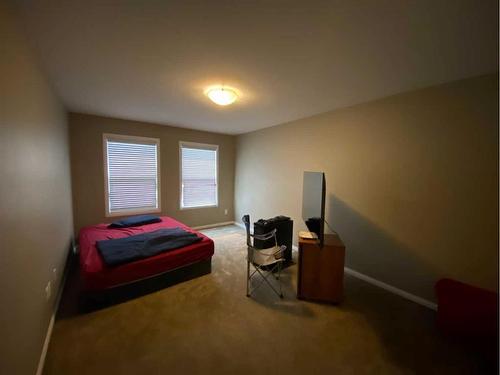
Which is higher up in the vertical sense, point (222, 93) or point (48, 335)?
point (222, 93)

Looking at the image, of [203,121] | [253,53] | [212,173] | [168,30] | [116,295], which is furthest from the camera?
[212,173]

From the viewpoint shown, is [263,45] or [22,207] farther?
[263,45]

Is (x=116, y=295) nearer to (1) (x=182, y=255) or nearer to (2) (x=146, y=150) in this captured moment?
(1) (x=182, y=255)

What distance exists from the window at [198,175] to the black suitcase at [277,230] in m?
2.29

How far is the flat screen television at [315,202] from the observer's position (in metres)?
2.16

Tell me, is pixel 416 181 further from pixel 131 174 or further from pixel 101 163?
pixel 101 163

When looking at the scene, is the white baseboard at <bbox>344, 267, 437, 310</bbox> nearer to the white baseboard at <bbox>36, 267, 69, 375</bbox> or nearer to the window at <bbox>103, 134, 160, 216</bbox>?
the white baseboard at <bbox>36, 267, 69, 375</bbox>

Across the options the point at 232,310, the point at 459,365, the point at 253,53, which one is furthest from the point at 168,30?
the point at 459,365

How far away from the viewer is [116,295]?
7.22 feet

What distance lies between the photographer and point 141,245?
2604 millimetres

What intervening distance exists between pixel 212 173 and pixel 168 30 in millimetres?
3855

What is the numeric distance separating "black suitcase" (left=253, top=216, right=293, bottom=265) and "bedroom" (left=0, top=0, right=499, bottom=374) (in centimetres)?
40

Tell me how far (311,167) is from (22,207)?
10.8 feet

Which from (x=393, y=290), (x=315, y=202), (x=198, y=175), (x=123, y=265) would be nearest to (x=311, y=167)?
(x=315, y=202)
